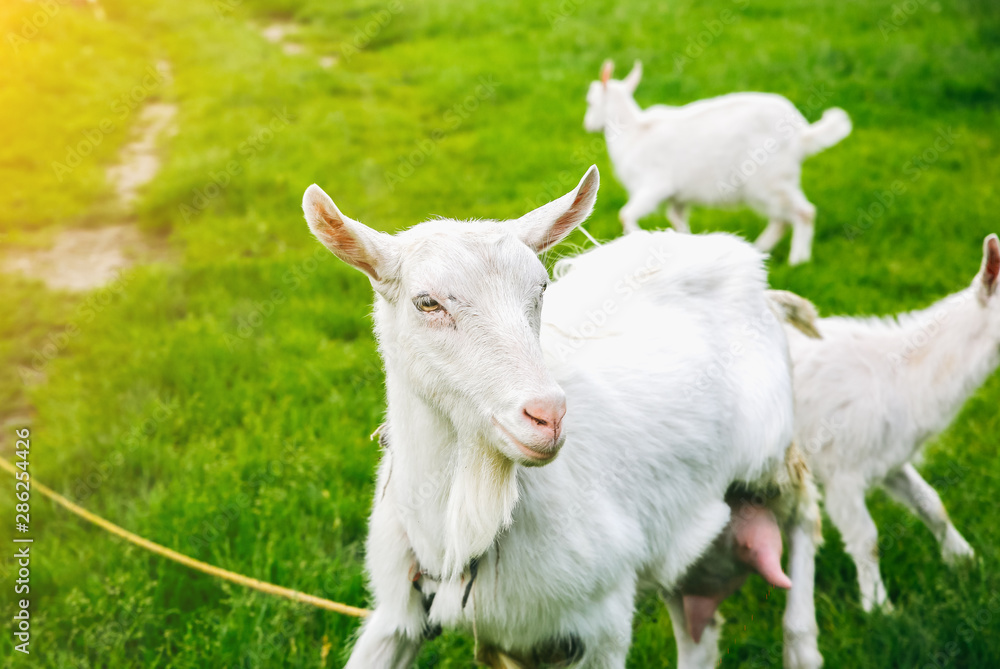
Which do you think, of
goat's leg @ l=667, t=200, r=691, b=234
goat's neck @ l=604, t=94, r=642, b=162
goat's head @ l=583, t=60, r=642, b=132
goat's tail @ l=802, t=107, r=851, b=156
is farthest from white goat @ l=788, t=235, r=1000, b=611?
goat's head @ l=583, t=60, r=642, b=132

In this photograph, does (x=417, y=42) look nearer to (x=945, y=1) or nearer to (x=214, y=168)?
(x=214, y=168)

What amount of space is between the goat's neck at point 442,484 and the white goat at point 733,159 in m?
4.41

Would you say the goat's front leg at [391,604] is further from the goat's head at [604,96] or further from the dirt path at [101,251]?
the goat's head at [604,96]

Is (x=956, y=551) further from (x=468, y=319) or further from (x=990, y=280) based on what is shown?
(x=468, y=319)

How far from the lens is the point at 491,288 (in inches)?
72.7

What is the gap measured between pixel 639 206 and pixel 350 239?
15.8 feet

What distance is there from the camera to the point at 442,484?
6.62 feet

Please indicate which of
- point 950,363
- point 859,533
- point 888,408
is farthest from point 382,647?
point 950,363

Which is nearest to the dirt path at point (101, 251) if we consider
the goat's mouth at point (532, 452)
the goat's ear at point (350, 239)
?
the goat's ear at point (350, 239)

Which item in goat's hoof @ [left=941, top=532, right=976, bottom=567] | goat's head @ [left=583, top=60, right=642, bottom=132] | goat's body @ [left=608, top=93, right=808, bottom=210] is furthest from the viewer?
goat's head @ [left=583, top=60, right=642, bottom=132]

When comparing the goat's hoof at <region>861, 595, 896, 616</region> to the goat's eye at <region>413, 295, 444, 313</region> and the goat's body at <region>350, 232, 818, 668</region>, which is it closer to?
the goat's body at <region>350, 232, 818, 668</region>

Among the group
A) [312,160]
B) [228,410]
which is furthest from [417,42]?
[228,410]

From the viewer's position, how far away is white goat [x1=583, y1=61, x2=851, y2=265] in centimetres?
632

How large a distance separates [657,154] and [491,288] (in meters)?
5.24
